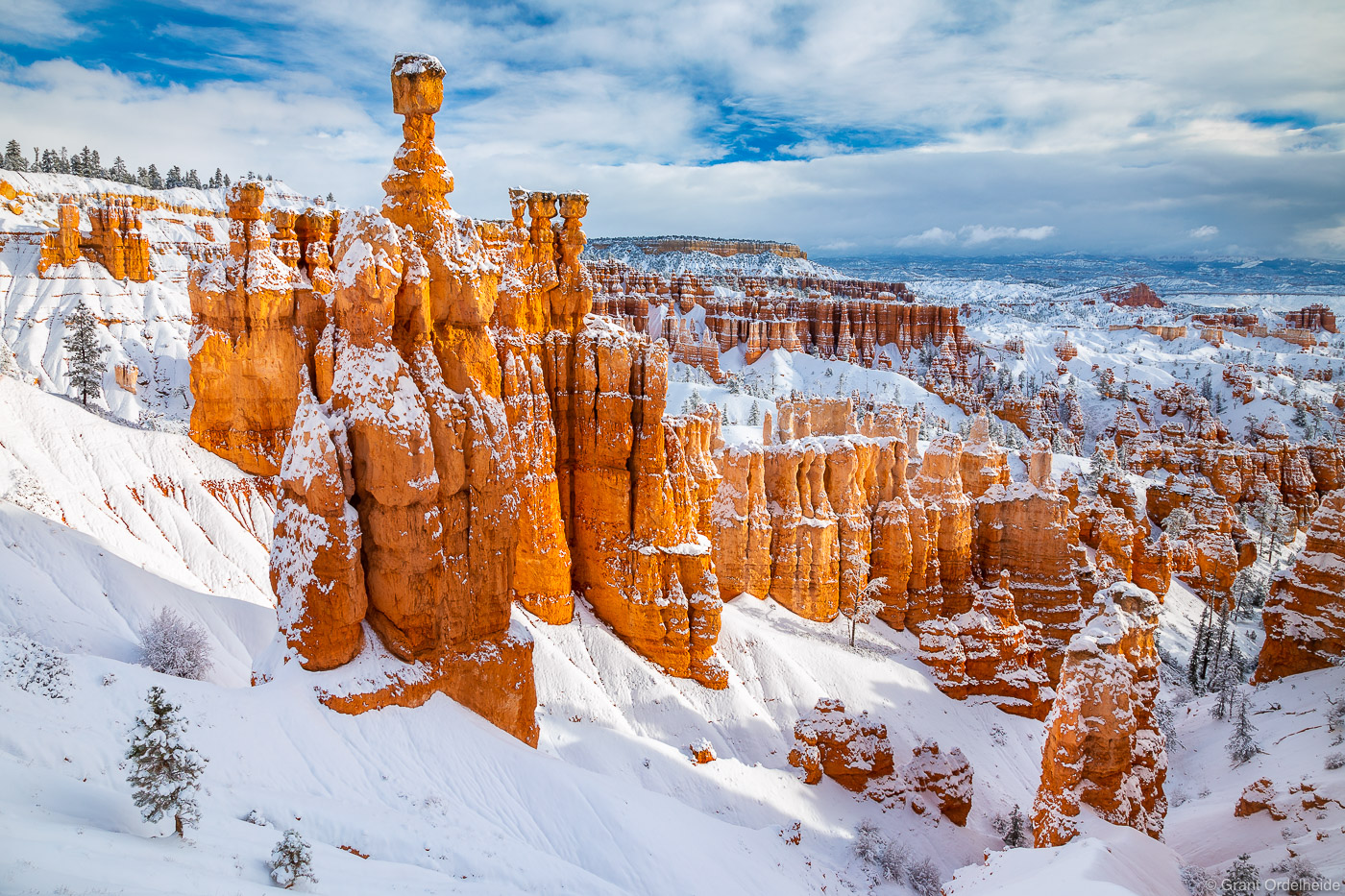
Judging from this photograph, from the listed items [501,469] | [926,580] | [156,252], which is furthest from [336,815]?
[156,252]

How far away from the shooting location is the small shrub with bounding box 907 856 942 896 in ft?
72.2

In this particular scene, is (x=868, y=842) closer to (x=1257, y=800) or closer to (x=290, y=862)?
(x=1257, y=800)

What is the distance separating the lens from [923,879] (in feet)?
73.4

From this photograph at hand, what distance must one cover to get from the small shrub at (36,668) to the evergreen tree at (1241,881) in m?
26.8

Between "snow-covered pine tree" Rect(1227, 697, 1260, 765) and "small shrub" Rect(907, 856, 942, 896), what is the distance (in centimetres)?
1487

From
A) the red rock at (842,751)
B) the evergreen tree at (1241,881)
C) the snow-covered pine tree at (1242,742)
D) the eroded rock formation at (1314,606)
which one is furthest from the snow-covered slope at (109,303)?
the eroded rock formation at (1314,606)

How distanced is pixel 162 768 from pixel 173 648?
1231cm

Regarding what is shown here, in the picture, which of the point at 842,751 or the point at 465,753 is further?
the point at 842,751

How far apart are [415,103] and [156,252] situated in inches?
4213

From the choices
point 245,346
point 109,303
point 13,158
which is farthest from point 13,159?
point 245,346

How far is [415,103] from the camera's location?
1988 centimetres

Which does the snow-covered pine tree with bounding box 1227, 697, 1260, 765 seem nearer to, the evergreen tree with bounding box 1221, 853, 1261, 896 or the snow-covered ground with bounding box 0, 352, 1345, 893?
the snow-covered ground with bounding box 0, 352, 1345, 893

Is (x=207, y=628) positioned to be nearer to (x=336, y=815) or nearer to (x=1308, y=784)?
(x=336, y=815)

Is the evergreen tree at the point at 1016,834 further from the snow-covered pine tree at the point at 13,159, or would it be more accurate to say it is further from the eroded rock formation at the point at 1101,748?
the snow-covered pine tree at the point at 13,159
